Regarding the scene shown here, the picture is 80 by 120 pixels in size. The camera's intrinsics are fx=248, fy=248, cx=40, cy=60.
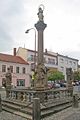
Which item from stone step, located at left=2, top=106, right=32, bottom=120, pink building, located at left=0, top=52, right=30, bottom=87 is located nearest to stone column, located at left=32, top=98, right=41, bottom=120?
stone step, located at left=2, top=106, right=32, bottom=120

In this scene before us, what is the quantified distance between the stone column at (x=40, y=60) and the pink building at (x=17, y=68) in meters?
38.2

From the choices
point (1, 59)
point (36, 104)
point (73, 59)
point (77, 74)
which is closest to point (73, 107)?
point (36, 104)

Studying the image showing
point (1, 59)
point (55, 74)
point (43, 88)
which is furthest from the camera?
point (55, 74)

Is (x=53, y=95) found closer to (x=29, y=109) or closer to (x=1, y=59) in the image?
(x=29, y=109)

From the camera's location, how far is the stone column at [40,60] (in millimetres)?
17906

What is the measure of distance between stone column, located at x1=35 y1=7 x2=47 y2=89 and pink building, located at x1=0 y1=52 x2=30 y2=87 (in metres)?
38.2

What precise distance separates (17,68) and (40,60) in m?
42.7

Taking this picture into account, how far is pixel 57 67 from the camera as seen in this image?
7700 cm

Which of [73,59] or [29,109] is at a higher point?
[73,59]

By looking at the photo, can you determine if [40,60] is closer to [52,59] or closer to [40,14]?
[40,14]

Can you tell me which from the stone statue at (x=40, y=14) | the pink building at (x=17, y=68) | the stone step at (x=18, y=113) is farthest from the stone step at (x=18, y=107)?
the pink building at (x=17, y=68)

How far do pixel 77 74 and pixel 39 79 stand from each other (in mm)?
53139

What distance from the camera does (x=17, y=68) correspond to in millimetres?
60781

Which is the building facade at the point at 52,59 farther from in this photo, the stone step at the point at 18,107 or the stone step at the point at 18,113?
the stone step at the point at 18,113
